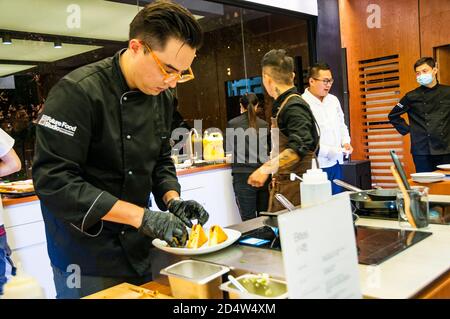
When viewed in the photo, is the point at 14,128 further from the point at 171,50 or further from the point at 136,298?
the point at 136,298

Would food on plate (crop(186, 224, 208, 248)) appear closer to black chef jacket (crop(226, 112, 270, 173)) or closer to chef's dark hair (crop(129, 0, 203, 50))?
chef's dark hair (crop(129, 0, 203, 50))

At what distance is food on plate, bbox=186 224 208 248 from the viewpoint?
44.2 inches

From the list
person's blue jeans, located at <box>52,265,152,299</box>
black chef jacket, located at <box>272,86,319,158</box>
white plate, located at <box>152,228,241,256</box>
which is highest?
black chef jacket, located at <box>272,86,319,158</box>

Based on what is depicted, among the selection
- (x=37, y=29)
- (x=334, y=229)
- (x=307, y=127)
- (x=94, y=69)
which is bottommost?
(x=334, y=229)

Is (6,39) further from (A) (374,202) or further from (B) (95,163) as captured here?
(A) (374,202)

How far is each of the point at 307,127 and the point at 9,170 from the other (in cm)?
168

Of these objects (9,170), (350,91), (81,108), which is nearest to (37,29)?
(9,170)

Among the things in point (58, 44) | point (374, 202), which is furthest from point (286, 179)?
point (58, 44)

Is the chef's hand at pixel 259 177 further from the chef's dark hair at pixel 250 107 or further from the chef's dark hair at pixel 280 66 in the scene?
the chef's dark hair at pixel 250 107

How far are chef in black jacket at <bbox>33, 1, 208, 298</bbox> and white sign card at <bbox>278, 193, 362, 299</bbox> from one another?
19.0 inches

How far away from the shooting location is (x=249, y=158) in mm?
3721

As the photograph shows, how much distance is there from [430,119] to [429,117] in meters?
0.02

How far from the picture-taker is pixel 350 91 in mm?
5805

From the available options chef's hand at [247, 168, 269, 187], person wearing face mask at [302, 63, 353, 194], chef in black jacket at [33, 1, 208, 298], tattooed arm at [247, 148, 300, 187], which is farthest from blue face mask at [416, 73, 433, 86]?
chef in black jacket at [33, 1, 208, 298]
